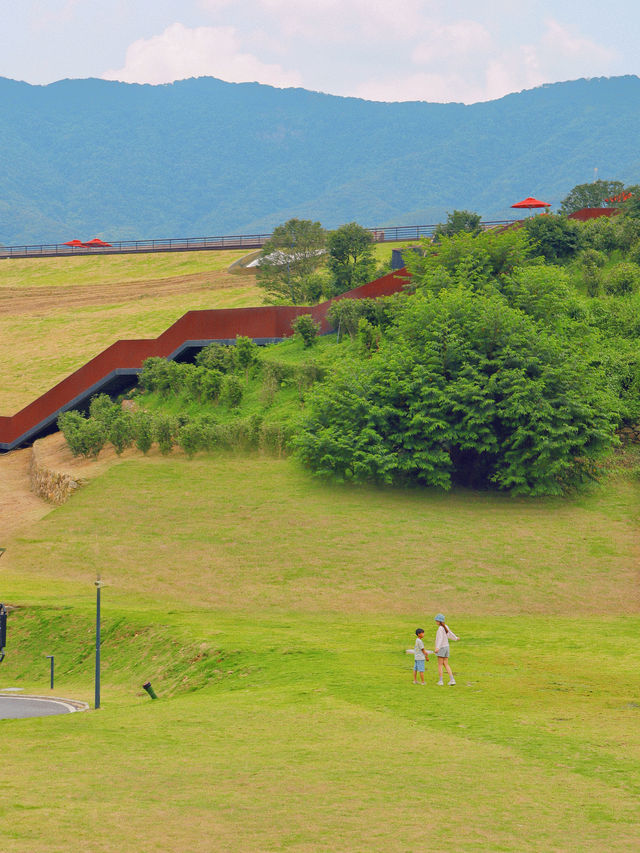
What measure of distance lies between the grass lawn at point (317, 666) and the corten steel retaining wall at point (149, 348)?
9.98 metres

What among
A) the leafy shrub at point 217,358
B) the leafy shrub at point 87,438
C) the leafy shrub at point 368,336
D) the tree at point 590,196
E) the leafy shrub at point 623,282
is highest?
Result: the tree at point 590,196

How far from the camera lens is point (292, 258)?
205 feet

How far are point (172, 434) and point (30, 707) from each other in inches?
946

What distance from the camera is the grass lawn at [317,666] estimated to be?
40.0 feet

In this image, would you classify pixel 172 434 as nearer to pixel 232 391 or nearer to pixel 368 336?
pixel 232 391

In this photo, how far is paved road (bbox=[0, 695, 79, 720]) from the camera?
20163 mm

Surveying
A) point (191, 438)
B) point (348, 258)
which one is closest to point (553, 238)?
point (348, 258)

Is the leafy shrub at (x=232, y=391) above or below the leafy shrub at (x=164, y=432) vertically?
above

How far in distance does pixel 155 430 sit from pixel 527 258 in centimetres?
2409

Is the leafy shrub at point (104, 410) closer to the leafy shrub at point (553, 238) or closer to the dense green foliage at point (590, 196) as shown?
the leafy shrub at point (553, 238)

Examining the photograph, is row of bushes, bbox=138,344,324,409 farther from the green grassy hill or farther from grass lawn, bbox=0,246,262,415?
grass lawn, bbox=0,246,262,415

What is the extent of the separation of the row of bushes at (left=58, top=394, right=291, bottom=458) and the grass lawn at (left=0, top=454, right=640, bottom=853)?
1.02 meters

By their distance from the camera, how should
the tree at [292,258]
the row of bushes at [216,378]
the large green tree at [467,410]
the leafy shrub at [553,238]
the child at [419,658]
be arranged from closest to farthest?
the child at [419,658] → the large green tree at [467,410] → the row of bushes at [216,378] → the leafy shrub at [553,238] → the tree at [292,258]

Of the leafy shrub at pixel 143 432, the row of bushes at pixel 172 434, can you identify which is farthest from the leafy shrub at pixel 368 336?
the leafy shrub at pixel 143 432
